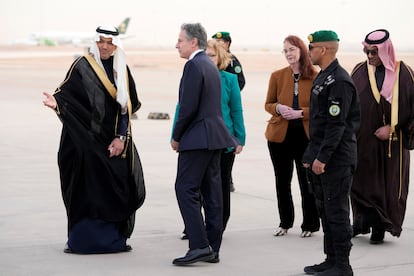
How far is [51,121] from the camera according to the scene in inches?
780

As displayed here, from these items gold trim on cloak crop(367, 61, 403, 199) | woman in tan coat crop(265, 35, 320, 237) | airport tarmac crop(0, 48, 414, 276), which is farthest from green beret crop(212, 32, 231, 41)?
gold trim on cloak crop(367, 61, 403, 199)

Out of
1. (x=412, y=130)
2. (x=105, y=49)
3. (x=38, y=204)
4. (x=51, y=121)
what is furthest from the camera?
(x=51, y=121)

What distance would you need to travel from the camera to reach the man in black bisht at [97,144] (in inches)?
308

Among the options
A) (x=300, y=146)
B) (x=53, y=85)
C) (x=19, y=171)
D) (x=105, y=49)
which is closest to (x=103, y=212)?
(x=105, y=49)

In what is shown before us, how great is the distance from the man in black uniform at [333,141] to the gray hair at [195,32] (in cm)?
85

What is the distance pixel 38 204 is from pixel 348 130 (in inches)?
166

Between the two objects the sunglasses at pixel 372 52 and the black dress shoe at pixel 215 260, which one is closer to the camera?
the black dress shoe at pixel 215 260

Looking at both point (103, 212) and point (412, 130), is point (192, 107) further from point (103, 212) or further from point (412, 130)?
point (412, 130)

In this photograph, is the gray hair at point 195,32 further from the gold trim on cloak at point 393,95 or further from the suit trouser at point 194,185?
the gold trim on cloak at point 393,95

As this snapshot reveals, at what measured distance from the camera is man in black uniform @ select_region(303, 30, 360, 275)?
22.4 ft

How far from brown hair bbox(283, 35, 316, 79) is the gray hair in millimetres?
1179

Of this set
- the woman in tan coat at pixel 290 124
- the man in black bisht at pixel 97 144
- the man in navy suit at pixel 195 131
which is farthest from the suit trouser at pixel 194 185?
the woman in tan coat at pixel 290 124

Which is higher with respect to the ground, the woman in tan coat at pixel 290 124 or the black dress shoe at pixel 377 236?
the woman in tan coat at pixel 290 124

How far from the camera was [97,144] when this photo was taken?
7.88 meters
